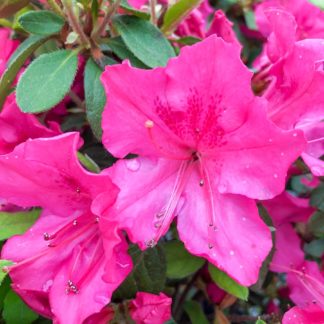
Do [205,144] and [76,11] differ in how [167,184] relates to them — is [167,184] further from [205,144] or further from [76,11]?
[76,11]

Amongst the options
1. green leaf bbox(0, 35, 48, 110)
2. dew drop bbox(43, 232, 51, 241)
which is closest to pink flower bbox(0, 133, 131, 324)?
dew drop bbox(43, 232, 51, 241)

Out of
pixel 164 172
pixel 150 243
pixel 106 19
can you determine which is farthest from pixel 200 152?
pixel 106 19

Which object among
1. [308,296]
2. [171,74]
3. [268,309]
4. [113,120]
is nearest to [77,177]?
[113,120]

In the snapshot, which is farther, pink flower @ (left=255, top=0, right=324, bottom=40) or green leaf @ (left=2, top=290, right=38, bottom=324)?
pink flower @ (left=255, top=0, right=324, bottom=40)

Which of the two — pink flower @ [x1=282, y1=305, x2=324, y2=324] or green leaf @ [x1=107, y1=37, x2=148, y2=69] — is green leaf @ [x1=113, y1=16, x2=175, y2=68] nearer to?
green leaf @ [x1=107, y1=37, x2=148, y2=69]

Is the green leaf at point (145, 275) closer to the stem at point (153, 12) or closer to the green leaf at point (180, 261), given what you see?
the green leaf at point (180, 261)

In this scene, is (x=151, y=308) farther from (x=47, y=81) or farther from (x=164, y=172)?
(x=47, y=81)
